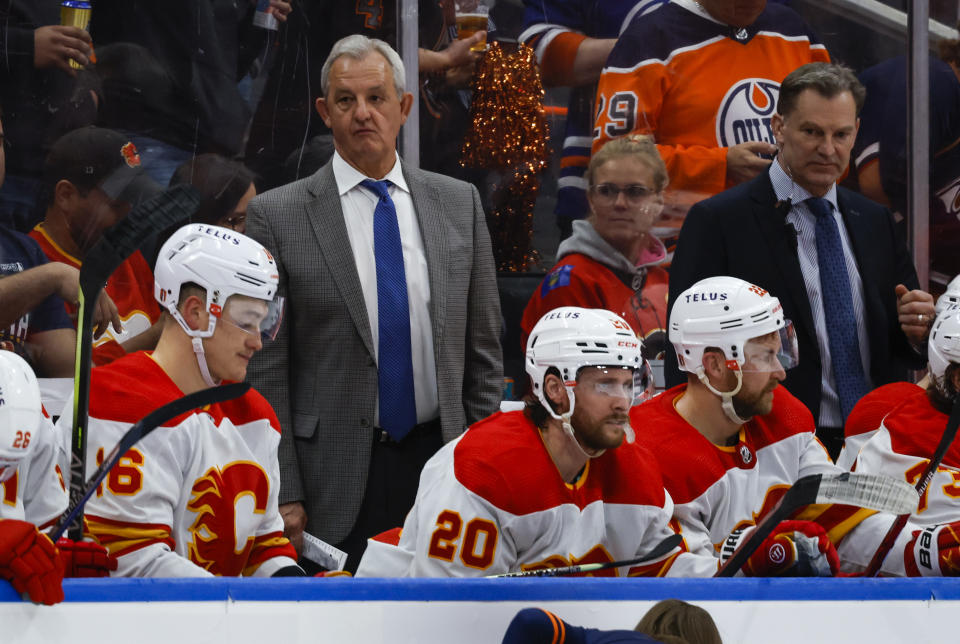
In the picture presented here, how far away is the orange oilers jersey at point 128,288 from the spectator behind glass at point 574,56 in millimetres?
1361

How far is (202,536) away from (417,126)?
198cm

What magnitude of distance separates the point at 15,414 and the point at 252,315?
0.62 metres

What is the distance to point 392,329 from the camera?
3.36 meters

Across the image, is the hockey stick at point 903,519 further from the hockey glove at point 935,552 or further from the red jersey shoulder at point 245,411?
the red jersey shoulder at point 245,411

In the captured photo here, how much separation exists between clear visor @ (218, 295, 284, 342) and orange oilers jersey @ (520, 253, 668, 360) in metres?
1.43

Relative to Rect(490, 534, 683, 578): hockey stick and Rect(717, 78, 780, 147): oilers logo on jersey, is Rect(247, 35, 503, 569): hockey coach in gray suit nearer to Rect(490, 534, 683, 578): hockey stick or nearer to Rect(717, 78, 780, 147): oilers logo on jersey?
Rect(490, 534, 683, 578): hockey stick

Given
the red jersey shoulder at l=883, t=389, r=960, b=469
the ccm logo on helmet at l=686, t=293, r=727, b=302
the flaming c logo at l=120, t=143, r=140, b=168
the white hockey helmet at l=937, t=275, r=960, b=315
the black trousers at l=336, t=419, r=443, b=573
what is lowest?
the black trousers at l=336, t=419, r=443, b=573

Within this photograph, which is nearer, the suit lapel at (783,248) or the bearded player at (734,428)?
the bearded player at (734,428)

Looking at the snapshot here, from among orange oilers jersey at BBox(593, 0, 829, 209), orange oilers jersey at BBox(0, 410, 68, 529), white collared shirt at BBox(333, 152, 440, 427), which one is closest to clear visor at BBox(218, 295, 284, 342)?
orange oilers jersey at BBox(0, 410, 68, 529)

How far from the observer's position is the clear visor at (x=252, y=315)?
272cm

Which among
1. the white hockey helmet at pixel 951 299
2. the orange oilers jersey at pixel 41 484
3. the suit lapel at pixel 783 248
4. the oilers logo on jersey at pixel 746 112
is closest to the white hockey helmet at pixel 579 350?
the suit lapel at pixel 783 248

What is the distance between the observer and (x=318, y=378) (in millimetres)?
3301

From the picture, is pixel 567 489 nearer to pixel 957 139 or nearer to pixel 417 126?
pixel 417 126

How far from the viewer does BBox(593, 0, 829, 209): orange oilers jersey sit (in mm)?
4352
